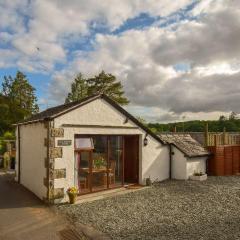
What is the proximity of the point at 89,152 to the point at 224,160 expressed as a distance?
10.4m

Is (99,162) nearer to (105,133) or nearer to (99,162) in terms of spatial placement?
(99,162)

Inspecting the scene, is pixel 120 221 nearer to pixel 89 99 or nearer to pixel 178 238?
pixel 178 238

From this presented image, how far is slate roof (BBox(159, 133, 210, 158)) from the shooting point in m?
A: 17.8

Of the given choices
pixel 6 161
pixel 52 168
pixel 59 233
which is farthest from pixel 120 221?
pixel 6 161

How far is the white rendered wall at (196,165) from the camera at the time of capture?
17.7 metres

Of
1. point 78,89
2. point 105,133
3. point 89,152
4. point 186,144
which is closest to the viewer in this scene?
point 89,152

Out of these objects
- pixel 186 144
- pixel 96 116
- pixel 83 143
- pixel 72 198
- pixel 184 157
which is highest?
pixel 96 116

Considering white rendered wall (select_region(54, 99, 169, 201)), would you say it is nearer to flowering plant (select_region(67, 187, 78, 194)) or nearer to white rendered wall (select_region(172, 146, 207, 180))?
flowering plant (select_region(67, 187, 78, 194))

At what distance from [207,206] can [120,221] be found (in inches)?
152

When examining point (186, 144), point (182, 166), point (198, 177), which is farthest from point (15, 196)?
point (186, 144)

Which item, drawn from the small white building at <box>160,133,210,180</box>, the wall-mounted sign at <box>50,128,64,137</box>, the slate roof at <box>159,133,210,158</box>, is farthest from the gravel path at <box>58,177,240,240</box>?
the slate roof at <box>159,133,210,158</box>

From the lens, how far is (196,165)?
60.1 ft

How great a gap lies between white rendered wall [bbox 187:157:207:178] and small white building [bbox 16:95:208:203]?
58 mm

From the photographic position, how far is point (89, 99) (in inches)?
531
